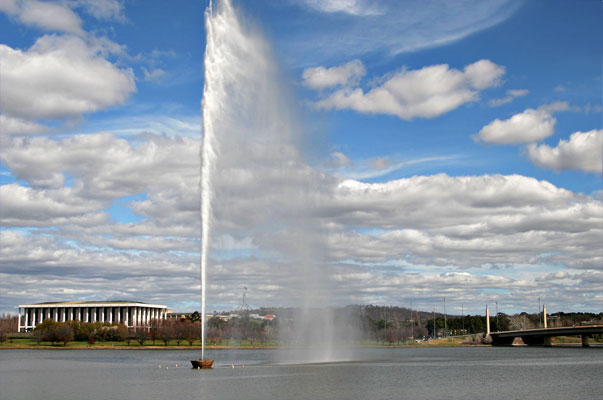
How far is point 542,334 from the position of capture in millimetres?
169000

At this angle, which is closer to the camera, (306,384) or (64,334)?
(306,384)

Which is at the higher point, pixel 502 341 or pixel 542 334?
pixel 542 334

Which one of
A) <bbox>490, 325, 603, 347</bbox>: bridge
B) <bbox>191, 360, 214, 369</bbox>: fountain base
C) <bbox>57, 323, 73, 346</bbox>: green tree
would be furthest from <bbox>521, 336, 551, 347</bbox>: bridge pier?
<bbox>191, 360, 214, 369</bbox>: fountain base

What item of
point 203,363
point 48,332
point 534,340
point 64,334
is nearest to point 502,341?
point 534,340

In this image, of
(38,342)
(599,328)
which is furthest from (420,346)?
(38,342)

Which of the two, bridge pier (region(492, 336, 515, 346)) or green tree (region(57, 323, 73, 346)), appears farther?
bridge pier (region(492, 336, 515, 346))

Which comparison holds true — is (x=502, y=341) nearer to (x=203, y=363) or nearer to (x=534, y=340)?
(x=534, y=340)

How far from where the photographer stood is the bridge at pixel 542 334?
154 m

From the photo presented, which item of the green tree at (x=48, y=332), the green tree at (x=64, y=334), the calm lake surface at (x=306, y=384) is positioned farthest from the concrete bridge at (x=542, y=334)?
the green tree at (x=48, y=332)

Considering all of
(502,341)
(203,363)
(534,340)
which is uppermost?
(203,363)

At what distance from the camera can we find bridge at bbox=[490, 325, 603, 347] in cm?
15415

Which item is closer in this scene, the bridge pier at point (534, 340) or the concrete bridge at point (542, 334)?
the concrete bridge at point (542, 334)

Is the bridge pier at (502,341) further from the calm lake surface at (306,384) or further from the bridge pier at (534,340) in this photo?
the calm lake surface at (306,384)

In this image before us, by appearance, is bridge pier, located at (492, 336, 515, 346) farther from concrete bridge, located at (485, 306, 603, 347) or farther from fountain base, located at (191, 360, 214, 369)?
fountain base, located at (191, 360, 214, 369)
